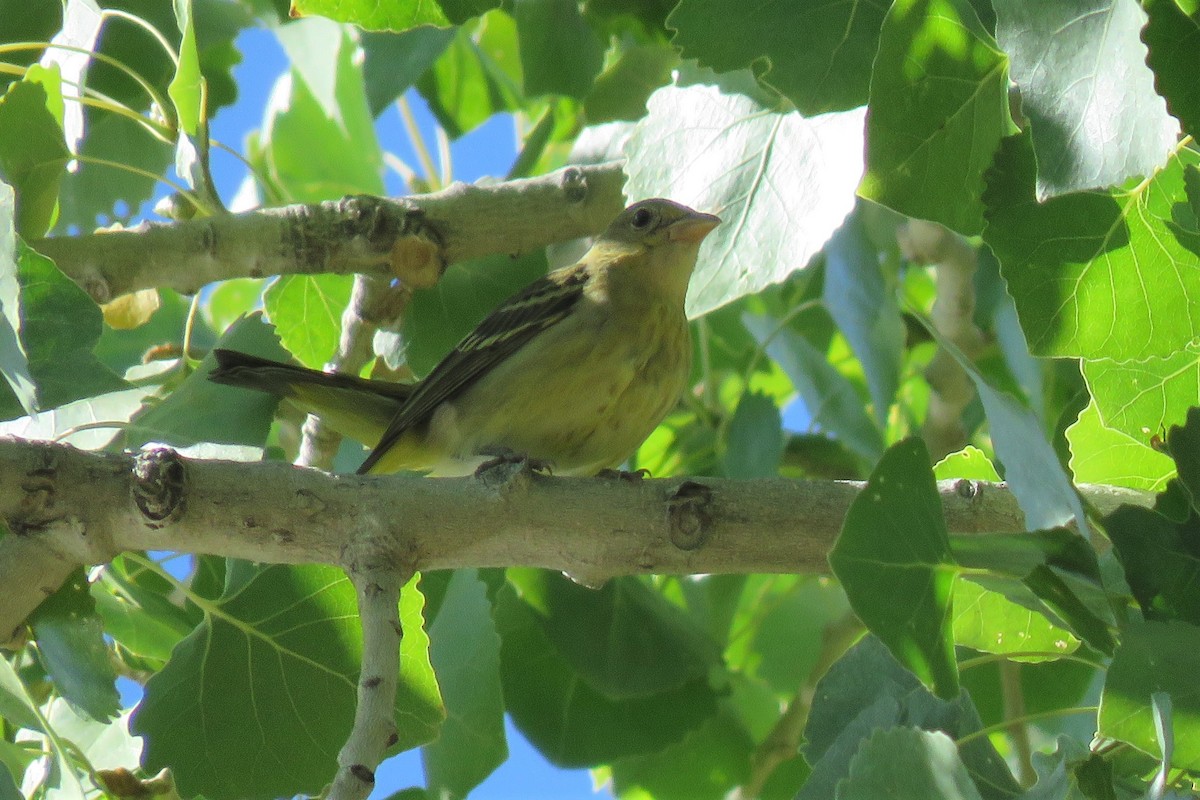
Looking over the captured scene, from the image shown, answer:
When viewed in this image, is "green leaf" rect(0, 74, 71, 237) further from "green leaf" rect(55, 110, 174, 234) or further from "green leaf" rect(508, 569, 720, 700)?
"green leaf" rect(508, 569, 720, 700)

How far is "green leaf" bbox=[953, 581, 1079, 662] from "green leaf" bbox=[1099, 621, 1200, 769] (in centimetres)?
61

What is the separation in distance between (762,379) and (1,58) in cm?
348

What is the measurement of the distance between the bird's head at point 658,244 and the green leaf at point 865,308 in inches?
20.8

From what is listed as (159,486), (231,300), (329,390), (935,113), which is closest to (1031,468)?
(935,113)

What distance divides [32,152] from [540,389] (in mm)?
1625

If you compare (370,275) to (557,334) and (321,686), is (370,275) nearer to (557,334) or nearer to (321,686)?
(557,334)

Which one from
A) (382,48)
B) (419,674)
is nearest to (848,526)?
(419,674)

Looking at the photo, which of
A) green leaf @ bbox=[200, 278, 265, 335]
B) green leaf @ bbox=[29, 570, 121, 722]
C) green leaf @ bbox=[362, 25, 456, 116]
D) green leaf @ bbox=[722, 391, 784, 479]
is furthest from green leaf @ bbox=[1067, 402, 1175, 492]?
green leaf @ bbox=[200, 278, 265, 335]

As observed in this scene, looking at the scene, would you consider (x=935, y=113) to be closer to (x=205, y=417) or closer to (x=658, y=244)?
(x=205, y=417)

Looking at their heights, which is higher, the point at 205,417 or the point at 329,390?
the point at 329,390

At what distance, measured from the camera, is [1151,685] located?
2070 millimetres

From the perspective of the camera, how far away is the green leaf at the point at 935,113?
2.31 m

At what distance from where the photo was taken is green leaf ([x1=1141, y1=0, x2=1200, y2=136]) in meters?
2.07

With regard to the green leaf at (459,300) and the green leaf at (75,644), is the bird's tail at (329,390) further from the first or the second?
the green leaf at (75,644)
